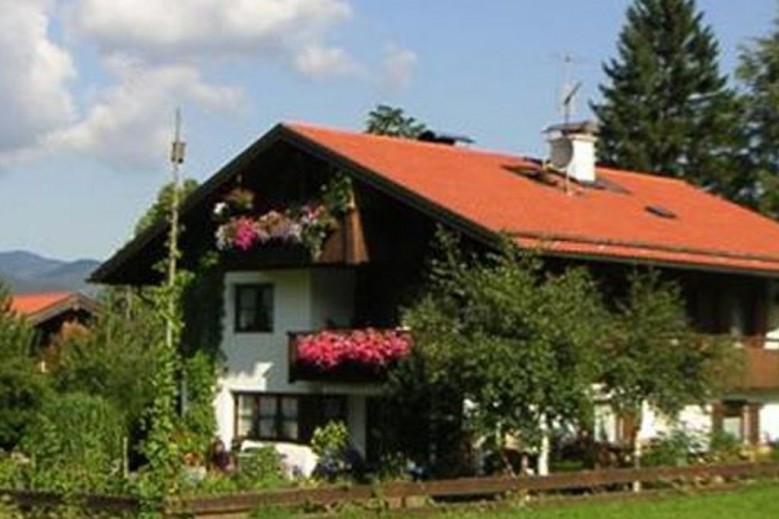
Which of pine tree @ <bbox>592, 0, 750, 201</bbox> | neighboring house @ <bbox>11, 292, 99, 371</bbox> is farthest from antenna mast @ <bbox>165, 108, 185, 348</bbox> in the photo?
pine tree @ <bbox>592, 0, 750, 201</bbox>

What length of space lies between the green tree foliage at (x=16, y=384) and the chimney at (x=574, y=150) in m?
12.3

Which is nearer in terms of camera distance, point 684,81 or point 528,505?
point 528,505

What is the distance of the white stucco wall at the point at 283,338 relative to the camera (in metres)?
33.1

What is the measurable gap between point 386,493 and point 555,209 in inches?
440

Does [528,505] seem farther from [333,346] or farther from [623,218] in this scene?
[623,218]

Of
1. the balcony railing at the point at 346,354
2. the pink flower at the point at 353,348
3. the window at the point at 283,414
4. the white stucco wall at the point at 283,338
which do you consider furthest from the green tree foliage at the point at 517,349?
the window at the point at 283,414

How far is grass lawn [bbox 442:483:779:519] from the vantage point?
2283 cm

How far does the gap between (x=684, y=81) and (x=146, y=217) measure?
2422 cm

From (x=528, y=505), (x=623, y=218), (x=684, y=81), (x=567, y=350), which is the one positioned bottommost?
(x=528, y=505)

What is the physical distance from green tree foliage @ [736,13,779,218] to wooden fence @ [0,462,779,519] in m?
30.5

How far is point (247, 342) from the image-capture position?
3553 cm

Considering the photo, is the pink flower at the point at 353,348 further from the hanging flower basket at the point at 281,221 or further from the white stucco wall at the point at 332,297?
the hanging flower basket at the point at 281,221

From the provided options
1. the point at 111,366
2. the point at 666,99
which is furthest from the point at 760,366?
the point at 666,99

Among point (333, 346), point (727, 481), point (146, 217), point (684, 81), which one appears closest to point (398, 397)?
point (333, 346)
